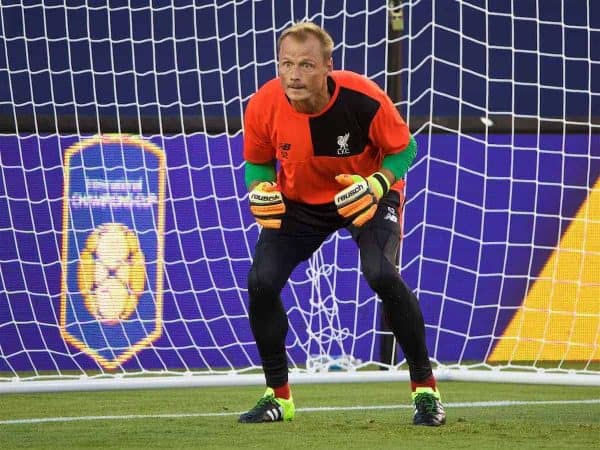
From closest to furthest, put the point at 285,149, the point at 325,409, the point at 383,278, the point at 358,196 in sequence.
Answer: the point at 358,196
the point at 383,278
the point at 285,149
the point at 325,409

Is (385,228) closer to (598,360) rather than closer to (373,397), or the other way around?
(373,397)

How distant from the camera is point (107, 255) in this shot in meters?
7.89

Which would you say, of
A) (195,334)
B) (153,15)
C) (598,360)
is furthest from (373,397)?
(153,15)

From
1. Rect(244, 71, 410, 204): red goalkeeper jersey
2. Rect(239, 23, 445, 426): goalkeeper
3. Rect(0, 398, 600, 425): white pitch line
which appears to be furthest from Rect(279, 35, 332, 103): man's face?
Rect(0, 398, 600, 425): white pitch line

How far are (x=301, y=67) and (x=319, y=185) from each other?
0.53 meters

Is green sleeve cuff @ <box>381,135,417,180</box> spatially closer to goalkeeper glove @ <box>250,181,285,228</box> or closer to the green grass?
goalkeeper glove @ <box>250,181,285,228</box>

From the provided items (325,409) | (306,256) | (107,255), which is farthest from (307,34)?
(107,255)

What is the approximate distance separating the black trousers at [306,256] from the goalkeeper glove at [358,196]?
161mm

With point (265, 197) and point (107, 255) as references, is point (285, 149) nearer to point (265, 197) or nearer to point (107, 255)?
point (265, 197)

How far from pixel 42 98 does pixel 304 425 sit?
4.31 m

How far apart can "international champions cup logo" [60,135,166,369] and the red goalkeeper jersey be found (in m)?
3.04

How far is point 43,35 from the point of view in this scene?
8.33 metres

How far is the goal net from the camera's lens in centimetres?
790

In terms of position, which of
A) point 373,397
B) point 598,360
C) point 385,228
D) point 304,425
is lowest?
point 598,360
